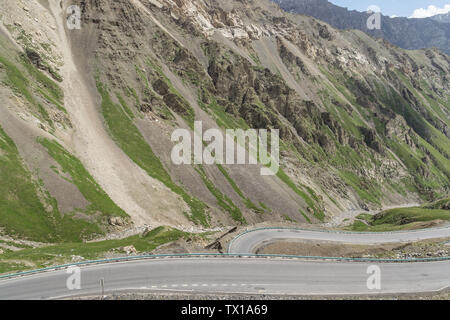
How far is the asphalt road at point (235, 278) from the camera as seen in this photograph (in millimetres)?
28609

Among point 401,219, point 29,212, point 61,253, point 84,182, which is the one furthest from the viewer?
point 401,219

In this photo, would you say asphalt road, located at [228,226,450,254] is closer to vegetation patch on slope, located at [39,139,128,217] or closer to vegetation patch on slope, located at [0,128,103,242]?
vegetation patch on slope, located at [39,139,128,217]

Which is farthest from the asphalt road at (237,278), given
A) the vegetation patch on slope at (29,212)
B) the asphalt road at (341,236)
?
the vegetation patch on slope at (29,212)

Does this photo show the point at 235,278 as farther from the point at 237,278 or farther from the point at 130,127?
the point at 130,127

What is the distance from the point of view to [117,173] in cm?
8738

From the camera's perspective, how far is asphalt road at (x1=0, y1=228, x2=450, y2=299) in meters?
28.6

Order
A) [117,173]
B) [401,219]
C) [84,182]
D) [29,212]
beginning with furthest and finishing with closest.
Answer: [401,219] < [117,173] < [84,182] < [29,212]

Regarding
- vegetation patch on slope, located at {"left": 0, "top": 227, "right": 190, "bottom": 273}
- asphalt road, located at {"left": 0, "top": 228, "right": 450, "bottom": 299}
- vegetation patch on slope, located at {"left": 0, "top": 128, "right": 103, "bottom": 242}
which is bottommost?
asphalt road, located at {"left": 0, "top": 228, "right": 450, "bottom": 299}

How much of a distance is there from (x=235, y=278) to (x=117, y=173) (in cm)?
6606

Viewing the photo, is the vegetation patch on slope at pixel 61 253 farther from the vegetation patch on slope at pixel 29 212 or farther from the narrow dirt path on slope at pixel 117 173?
the narrow dirt path on slope at pixel 117 173

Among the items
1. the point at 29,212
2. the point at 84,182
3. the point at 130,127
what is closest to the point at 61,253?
the point at 29,212

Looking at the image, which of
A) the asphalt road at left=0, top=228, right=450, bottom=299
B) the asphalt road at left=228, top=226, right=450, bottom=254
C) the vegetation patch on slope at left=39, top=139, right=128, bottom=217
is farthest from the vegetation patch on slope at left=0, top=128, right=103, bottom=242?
the asphalt road at left=228, top=226, right=450, bottom=254

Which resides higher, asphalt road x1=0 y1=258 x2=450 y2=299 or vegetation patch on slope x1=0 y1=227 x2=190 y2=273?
vegetation patch on slope x1=0 y1=227 x2=190 y2=273

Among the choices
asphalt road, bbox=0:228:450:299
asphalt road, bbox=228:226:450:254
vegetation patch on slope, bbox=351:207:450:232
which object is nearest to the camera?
asphalt road, bbox=0:228:450:299
